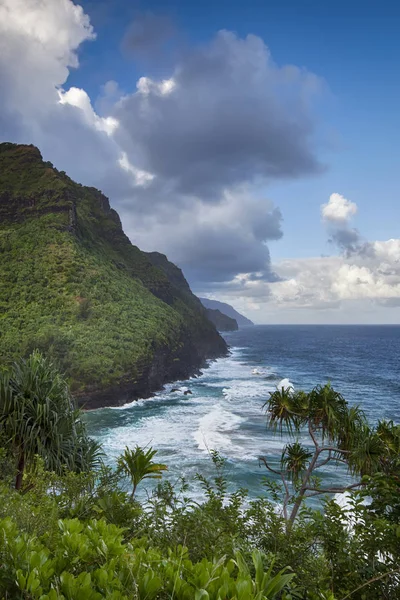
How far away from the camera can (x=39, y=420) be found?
11.1 meters

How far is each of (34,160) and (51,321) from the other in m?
49.9

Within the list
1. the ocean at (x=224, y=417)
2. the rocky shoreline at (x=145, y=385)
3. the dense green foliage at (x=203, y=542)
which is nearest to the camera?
the dense green foliage at (x=203, y=542)

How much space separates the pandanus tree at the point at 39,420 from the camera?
35.4ft

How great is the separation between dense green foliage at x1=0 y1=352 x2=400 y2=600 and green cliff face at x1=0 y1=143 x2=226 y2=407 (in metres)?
36.2

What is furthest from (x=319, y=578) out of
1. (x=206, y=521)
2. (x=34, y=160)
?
(x=34, y=160)

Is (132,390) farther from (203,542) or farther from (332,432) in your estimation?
(203,542)

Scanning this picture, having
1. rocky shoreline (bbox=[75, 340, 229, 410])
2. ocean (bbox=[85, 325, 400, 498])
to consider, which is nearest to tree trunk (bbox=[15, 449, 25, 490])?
ocean (bbox=[85, 325, 400, 498])

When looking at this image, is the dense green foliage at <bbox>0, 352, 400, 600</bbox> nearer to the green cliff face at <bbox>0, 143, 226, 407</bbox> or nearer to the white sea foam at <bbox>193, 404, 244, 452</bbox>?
the white sea foam at <bbox>193, 404, 244, 452</bbox>

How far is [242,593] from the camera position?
2355mm

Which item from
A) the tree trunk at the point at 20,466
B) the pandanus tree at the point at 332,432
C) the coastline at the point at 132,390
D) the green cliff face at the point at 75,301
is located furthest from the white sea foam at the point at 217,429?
the pandanus tree at the point at 332,432

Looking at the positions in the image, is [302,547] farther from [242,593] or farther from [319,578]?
[242,593]

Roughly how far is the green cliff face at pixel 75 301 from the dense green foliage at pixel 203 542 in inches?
1425

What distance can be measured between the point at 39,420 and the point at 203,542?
7716mm

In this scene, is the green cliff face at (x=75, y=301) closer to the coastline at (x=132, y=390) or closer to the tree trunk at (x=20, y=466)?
the coastline at (x=132, y=390)
